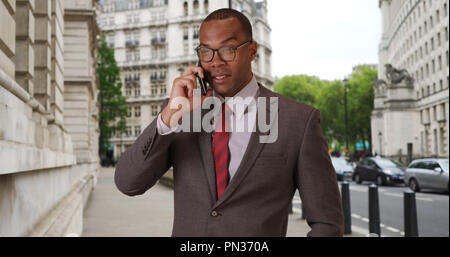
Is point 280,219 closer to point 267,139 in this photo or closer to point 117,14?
point 267,139

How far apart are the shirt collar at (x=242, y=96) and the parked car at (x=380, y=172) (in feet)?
76.0

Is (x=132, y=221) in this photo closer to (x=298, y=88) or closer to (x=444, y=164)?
(x=444, y=164)

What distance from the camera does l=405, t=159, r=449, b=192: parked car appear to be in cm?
1912

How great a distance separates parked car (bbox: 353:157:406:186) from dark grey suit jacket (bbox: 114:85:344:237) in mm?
23148

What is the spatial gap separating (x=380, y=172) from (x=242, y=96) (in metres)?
23.7

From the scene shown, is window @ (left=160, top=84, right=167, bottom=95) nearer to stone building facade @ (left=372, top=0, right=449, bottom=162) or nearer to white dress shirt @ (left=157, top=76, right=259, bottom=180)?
stone building facade @ (left=372, top=0, right=449, bottom=162)

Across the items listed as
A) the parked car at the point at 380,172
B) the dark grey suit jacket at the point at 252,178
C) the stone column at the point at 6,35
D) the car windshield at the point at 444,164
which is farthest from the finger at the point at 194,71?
the parked car at the point at 380,172

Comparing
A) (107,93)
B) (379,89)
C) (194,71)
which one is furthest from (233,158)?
(379,89)

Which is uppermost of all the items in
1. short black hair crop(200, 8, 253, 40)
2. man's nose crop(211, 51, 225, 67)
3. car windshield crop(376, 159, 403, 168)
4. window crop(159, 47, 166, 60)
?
window crop(159, 47, 166, 60)

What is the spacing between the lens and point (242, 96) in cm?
197

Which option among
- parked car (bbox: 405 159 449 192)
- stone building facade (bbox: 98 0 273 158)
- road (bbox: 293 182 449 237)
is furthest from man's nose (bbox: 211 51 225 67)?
stone building facade (bbox: 98 0 273 158)

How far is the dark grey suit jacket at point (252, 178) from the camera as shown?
1831mm

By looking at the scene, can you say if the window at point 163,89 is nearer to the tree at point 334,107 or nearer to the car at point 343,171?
the tree at point 334,107
